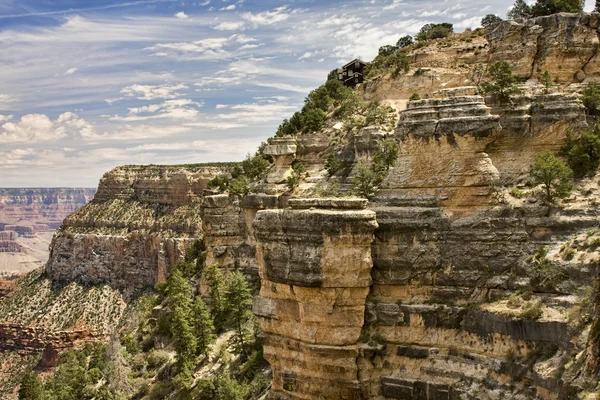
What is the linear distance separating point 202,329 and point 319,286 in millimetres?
20850

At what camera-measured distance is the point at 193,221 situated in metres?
130

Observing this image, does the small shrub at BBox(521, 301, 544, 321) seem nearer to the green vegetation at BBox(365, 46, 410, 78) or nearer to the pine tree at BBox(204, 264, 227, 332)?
the pine tree at BBox(204, 264, 227, 332)

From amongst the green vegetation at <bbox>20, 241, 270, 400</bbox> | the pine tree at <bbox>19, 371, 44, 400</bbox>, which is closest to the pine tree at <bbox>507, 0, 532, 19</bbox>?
the green vegetation at <bbox>20, 241, 270, 400</bbox>

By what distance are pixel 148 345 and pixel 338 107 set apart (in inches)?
1356

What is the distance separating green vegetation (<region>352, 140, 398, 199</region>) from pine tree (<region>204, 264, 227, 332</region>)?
18.6 meters

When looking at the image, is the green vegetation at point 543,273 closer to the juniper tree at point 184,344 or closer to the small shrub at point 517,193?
the small shrub at point 517,193

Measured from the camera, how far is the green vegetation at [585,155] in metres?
38.8

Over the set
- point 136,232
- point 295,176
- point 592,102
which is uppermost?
point 592,102

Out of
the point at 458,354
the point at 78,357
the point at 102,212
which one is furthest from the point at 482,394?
the point at 102,212

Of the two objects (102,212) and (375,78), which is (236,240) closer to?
(375,78)

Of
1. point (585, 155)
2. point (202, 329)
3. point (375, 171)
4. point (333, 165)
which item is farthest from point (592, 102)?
point (202, 329)

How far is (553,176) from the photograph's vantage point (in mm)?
37250

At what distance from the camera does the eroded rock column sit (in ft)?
124

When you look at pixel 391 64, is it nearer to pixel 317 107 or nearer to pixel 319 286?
pixel 317 107
